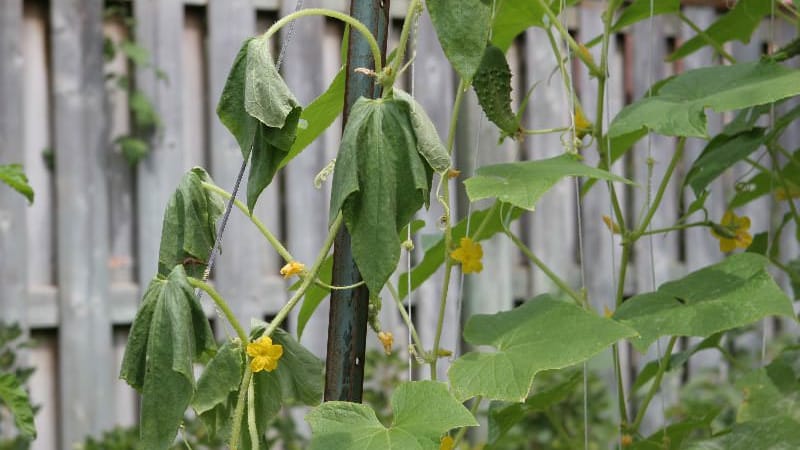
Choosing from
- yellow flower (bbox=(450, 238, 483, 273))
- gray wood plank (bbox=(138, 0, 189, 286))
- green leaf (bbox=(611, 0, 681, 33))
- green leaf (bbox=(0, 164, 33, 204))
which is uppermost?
gray wood plank (bbox=(138, 0, 189, 286))

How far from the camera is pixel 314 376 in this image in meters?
0.92

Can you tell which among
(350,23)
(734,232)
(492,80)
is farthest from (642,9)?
(350,23)

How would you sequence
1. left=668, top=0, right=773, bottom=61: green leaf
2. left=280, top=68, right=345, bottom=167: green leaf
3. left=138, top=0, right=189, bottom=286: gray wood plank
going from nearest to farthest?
1. left=280, top=68, right=345, bottom=167: green leaf
2. left=668, top=0, right=773, bottom=61: green leaf
3. left=138, top=0, right=189, bottom=286: gray wood plank

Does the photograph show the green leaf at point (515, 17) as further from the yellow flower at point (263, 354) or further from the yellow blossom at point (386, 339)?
the yellow flower at point (263, 354)

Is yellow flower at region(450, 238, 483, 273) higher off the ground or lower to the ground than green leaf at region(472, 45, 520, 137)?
lower

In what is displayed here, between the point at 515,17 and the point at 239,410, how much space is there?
2.17ft

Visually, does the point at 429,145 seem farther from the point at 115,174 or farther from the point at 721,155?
the point at 115,174

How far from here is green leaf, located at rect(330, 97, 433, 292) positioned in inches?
30.5

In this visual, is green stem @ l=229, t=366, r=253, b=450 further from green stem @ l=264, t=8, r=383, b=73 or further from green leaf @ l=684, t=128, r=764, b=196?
green leaf @ l=684, t=128, r=764, b=196

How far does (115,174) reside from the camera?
308 centimetres

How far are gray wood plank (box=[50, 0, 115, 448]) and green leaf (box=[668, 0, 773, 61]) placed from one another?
1.87 m

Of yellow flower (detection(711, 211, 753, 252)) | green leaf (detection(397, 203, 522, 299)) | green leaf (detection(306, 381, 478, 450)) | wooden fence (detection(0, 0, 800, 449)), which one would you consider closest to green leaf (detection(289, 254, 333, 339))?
green leaf (detection(397, 203, 522, 299))

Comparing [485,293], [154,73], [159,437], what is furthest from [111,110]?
[159,437]

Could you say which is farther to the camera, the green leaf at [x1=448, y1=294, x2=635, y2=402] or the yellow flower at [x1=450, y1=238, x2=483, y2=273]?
the yellow flower at [x1=450, y1=238, x2=483, y2=273]
